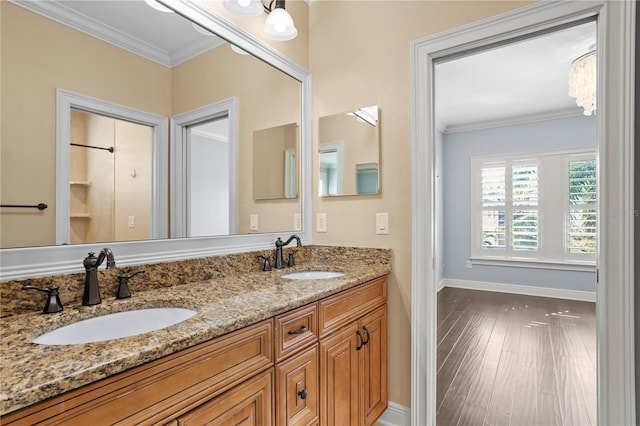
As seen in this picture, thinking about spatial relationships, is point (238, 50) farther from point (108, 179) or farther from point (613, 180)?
point (613, 180)

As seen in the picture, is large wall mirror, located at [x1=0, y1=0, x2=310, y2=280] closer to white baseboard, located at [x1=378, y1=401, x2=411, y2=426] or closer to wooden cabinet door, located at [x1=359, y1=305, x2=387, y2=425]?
wooden cabinet door, located at [x1=359, y1=305, x2=387, y2=425]

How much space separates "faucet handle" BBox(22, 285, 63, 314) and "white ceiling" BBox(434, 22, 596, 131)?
7.17 feet

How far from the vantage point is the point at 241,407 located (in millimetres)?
967

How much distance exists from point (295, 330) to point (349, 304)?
0.40 meters

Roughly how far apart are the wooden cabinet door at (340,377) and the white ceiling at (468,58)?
1.43 meters

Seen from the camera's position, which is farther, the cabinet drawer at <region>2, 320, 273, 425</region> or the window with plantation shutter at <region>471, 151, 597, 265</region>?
the window with plantation shutter at <region>471, 151, 597, 265</region>

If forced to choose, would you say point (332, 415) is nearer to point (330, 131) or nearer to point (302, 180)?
point (302, 180)

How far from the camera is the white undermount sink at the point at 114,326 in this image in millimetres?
920

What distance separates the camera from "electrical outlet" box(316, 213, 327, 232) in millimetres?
2156

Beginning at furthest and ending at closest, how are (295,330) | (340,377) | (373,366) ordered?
(373,366) < (340,377) < (295,330)

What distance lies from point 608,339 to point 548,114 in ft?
14.0

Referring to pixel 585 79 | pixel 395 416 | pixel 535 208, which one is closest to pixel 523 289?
pixel 535 208

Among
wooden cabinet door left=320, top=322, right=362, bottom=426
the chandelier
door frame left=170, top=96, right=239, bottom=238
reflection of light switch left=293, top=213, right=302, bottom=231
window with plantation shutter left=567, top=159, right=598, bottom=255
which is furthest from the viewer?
window with plantation shutter left=567, top=159, right=598, bottom=255

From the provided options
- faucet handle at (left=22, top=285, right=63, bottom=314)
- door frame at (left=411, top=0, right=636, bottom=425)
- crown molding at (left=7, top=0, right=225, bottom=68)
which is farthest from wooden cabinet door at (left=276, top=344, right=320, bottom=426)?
crown molding at (left=7, top=0, right=225, bottom=68)
